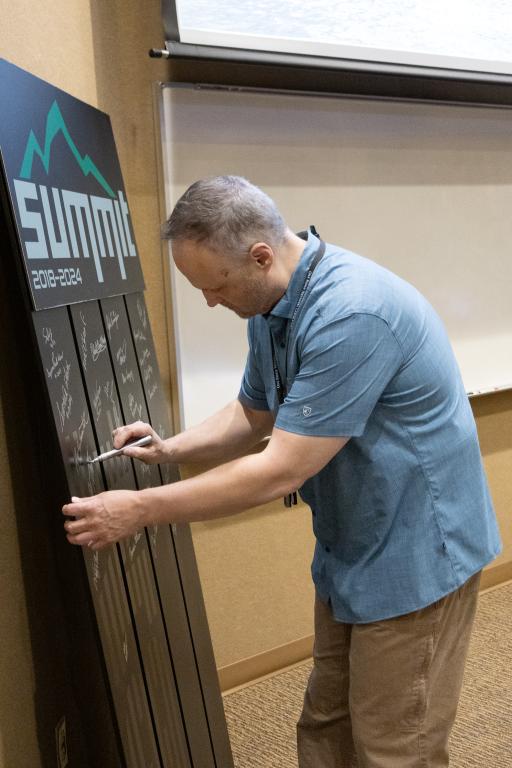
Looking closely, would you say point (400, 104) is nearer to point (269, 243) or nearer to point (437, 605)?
point (269, 243)

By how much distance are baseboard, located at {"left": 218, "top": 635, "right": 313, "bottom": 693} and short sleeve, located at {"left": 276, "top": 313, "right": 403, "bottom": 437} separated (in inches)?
58.8

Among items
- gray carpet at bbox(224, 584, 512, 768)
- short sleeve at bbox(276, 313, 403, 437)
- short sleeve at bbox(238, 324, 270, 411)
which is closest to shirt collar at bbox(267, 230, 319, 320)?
short sleeve at bbox(276, 313, 403, 437)

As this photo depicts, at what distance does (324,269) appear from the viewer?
1401mm

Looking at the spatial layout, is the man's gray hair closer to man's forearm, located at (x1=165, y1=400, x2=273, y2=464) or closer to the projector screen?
man's forearm, located at (x1=165, y1=400, x2=273, y2=464)

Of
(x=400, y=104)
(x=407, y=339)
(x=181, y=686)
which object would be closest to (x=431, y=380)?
(x=407, y=339)

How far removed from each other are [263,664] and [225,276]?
1688mm

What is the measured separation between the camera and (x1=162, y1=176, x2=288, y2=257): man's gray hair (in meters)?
1.31

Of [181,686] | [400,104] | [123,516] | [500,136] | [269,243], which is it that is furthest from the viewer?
[500,136]

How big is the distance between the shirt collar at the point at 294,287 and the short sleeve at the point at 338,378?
11 cm

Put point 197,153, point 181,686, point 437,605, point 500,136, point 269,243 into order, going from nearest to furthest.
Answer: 1. point 269,243
2. point 437,605
3. point 181,686
4. point 197,153
5. point 500,136

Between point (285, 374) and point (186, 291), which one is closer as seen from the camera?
point (285, 374)

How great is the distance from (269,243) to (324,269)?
12cm
